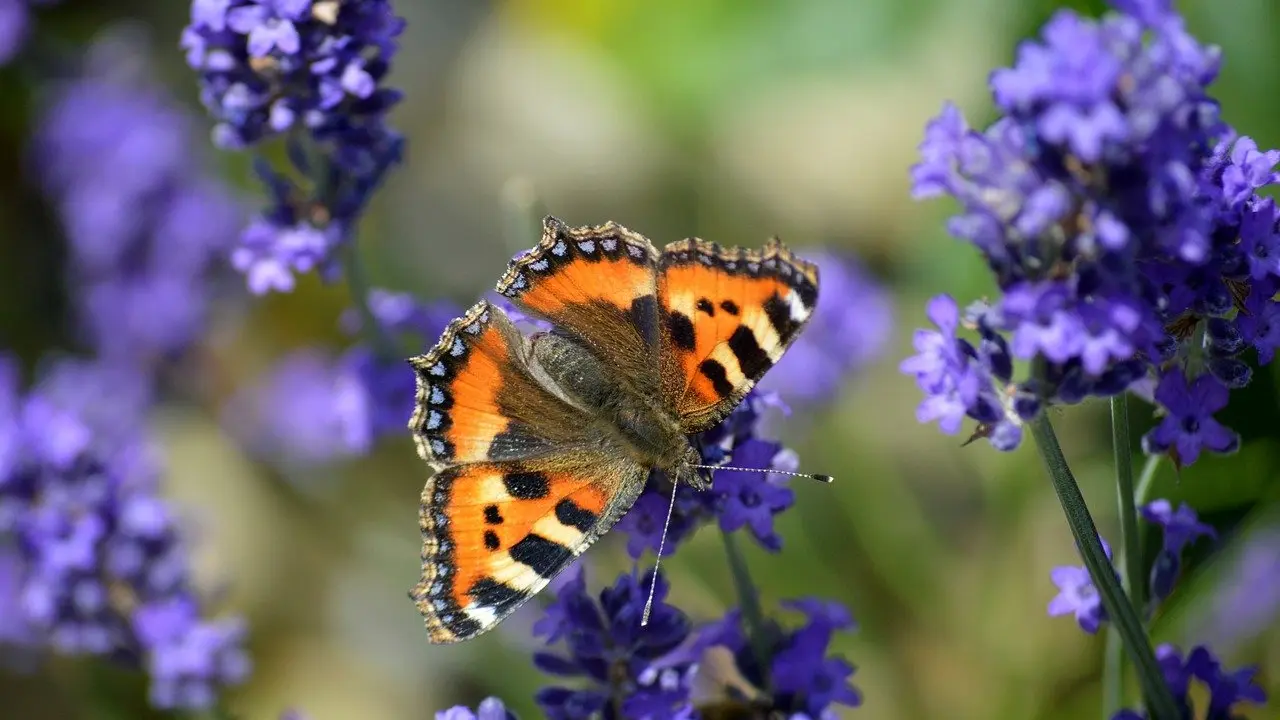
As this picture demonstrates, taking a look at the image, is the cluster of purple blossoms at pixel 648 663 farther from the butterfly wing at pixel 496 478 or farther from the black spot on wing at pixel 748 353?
the black spot on wing at pixel 748 353

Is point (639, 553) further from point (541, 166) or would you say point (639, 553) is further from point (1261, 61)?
point (541, 166)

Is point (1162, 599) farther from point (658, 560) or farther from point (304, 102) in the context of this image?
point (304, 102)

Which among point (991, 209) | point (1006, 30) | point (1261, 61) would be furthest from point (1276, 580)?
point (991, 209)

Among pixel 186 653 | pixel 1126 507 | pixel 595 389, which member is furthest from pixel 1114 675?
pixel 186 653

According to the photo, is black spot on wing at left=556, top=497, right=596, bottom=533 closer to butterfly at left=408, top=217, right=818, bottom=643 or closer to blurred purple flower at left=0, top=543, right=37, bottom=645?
butterfly at left=408, top=217, right=818, bottom=643

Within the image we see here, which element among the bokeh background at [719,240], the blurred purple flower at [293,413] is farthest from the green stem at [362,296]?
the blurred purple flower at [293,413]
